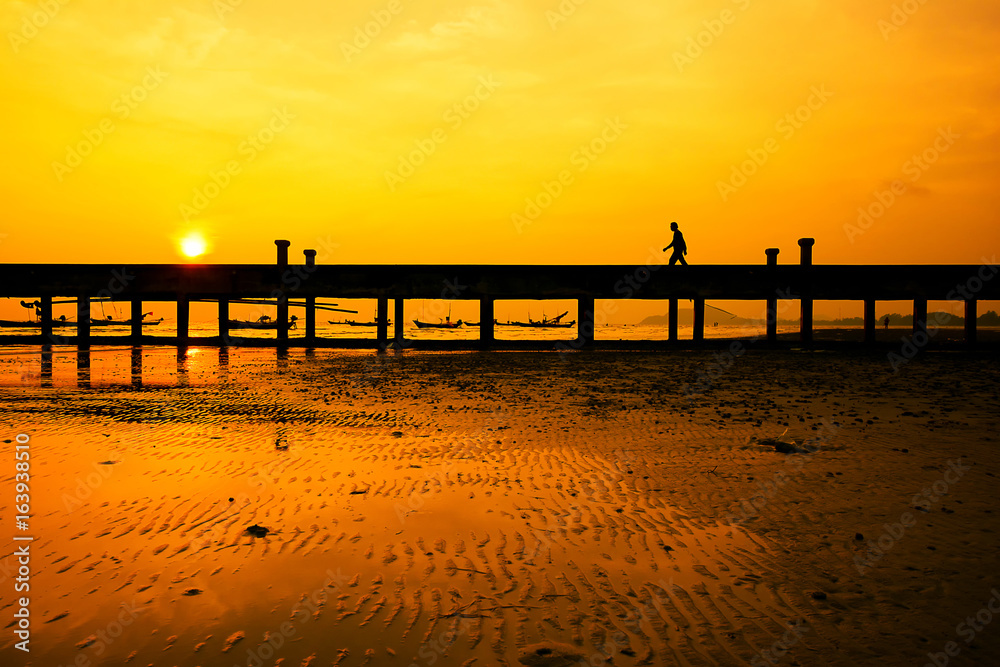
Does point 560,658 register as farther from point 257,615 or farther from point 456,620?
point 257,615

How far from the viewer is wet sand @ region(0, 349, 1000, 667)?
313 centimetres

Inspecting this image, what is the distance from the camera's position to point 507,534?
460cm

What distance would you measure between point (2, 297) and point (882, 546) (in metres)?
29.0

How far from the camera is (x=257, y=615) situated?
Answer: 336cm

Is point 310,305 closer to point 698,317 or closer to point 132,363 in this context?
point 132,363

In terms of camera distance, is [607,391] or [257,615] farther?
[607,391]

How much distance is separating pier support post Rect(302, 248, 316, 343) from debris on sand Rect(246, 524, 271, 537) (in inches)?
742

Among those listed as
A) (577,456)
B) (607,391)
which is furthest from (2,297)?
(577,456)

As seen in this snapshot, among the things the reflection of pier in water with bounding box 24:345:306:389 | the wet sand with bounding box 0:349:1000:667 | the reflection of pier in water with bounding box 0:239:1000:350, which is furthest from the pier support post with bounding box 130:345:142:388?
the wet sand with bounding box 0:349:1000:667

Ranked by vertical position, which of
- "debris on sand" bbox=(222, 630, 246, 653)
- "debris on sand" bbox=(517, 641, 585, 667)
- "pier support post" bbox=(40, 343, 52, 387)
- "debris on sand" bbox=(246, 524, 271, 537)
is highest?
"pier support post" bbox=(40, 343, 52, 387)

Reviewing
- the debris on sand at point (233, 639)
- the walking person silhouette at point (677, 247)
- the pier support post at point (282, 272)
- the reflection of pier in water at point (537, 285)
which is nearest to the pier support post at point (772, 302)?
the reflection of pier in water at point (537, 285)

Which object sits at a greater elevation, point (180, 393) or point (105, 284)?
point (105, 284)

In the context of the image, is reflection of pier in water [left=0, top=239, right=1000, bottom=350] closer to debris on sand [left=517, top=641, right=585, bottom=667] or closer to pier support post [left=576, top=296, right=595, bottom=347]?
pier support post [left=576, top=296, right=595, bottom=347]

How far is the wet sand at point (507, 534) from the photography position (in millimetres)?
3129
